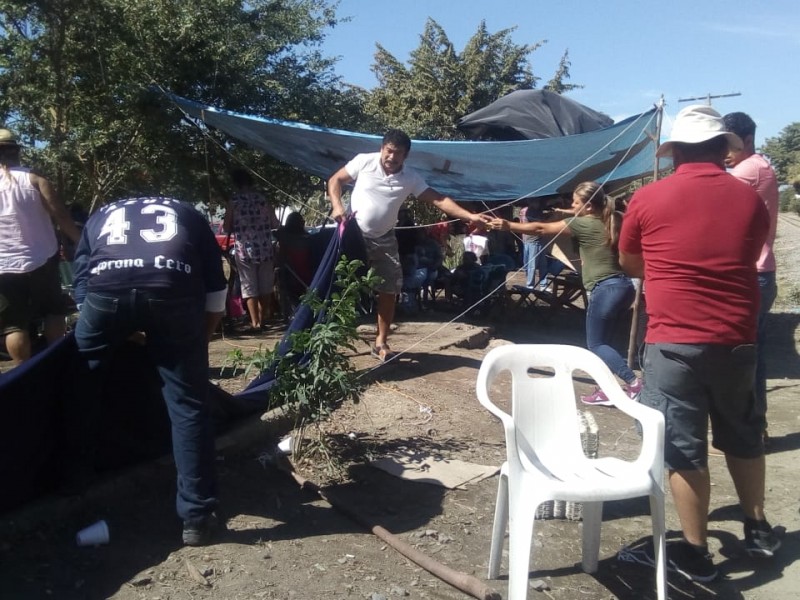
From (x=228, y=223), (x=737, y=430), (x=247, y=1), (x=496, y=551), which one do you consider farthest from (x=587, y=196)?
(x=247, y=1)

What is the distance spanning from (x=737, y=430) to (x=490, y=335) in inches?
171

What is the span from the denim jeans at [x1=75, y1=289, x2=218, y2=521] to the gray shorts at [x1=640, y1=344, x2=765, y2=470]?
186cm

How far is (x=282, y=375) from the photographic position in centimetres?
408

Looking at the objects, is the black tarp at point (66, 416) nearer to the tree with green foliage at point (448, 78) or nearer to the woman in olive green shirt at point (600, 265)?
the woman in olive green shirt at point (600, 265)

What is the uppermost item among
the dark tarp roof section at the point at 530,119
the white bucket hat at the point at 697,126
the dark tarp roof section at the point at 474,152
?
the dark tarp roof section at the point at 530,119

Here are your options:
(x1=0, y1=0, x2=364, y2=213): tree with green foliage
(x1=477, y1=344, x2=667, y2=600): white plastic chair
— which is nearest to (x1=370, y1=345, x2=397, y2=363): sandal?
(x1=477, y1=344, x2=667, y2=600): white plastic chair

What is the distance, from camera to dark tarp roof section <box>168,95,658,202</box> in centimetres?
729

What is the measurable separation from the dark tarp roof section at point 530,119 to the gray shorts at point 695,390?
23.8 ft

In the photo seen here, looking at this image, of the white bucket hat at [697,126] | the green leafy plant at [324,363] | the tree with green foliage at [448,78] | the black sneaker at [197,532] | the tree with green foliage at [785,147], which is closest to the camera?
the white bucket hat at [697,126]

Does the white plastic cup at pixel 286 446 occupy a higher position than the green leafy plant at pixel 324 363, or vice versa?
the green leafy plant at pixel 324 363

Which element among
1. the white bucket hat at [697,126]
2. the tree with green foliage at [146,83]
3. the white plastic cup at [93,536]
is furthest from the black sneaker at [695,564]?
the tree with green foliage at [146,83]

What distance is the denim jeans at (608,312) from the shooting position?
213 inches

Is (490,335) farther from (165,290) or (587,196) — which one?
(165,290)

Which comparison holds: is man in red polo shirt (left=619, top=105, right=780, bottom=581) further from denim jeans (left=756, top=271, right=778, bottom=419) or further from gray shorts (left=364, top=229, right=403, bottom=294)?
gray shorts (left=364, top=229, right=403, bottom=294)
